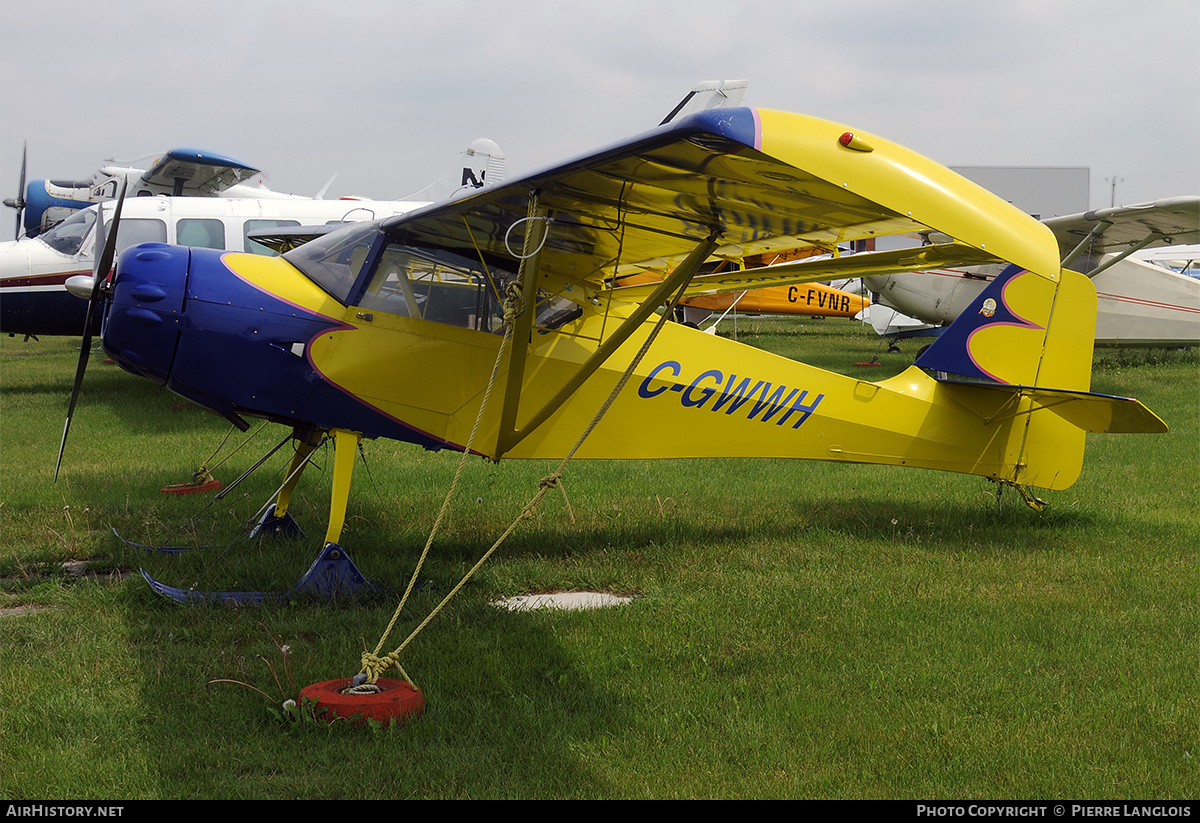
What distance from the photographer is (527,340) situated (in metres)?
5.43

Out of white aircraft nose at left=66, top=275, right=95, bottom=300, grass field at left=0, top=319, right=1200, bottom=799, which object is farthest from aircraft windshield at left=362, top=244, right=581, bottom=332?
white aircraft nose at left=66, top=275, right=95, bottom=300

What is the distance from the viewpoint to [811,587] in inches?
230

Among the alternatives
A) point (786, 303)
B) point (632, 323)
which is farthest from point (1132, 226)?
point (632, 323)

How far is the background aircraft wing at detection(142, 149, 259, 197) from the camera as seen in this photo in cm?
1691

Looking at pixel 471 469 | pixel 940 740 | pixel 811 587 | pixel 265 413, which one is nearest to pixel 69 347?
pixel 471 469

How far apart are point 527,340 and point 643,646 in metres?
1.94

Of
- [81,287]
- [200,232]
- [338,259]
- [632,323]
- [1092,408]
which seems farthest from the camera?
[200,232]

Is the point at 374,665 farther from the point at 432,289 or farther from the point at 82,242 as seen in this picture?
the point at 82,242

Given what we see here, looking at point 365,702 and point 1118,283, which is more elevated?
point 1118,283

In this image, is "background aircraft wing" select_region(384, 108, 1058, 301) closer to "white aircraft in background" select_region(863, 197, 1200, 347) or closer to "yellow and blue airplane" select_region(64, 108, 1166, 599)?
"yellow and blue airplane" select_region(64, 108, 1166, 599)

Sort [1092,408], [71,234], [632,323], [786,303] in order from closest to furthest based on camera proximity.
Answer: [632,323], [1092,408], [71,234], [786,303]

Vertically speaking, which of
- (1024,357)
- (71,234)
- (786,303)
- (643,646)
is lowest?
(643,646)

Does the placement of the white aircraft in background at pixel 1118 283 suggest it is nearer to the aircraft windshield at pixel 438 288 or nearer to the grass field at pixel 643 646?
the grass field at pixel 643 646

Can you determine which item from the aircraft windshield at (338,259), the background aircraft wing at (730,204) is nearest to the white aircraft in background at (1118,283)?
the background aircraft wing at (730,204)
